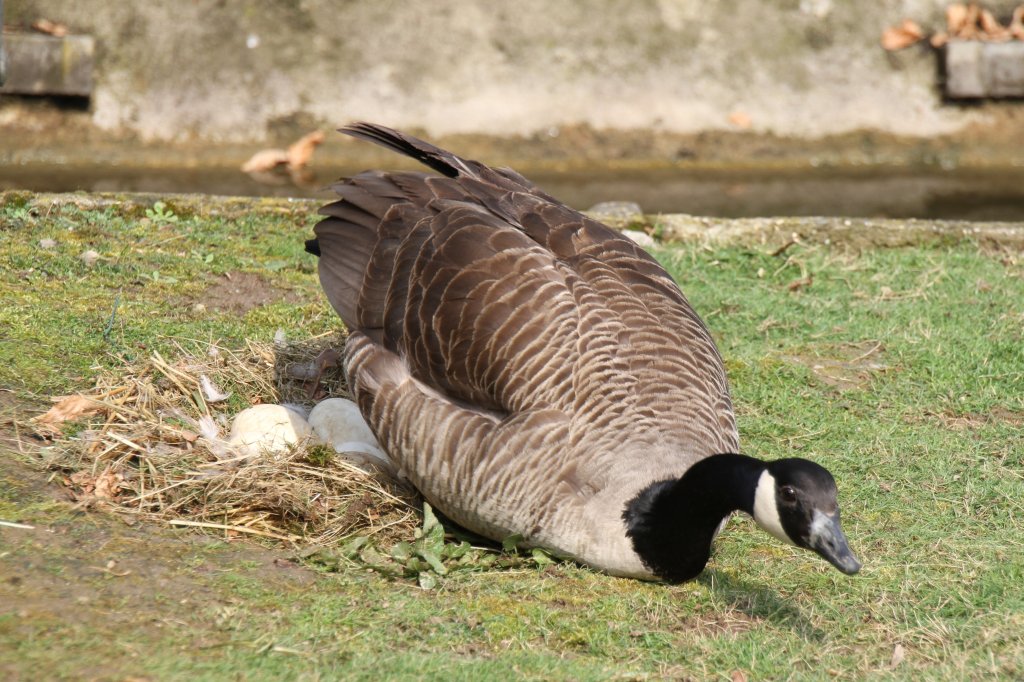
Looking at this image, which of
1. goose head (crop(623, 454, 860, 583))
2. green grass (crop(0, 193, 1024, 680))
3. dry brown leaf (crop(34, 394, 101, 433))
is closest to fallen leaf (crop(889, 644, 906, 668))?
green grass (crop(0, 193, 1024, 680))

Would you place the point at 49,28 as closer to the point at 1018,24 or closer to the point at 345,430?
the point at 345,430

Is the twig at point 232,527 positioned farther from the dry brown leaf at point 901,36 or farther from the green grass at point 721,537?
the dry brown leaf at point 901,36

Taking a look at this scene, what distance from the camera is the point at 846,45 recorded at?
35.9 feet

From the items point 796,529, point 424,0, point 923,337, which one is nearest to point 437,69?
point 424,0

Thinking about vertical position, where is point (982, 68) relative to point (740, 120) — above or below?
above

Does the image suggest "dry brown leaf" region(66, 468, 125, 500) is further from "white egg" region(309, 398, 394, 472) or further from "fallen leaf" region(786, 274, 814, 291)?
"fallen leaf" region(786, 274, 814, 291)

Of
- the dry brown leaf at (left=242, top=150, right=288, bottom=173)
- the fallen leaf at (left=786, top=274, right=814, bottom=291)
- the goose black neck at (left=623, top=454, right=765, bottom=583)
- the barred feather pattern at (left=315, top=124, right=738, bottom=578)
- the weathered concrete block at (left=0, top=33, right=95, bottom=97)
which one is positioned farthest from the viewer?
the dry brown leaf at (left=242, top=150, right=288, bottom=173)

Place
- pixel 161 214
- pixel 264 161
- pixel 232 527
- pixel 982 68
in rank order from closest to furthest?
pixel 232 527 < pixel 161 214 < pixel 264 161 < pixel 982 68

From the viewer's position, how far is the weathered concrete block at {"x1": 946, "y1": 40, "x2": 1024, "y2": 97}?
10.7 m

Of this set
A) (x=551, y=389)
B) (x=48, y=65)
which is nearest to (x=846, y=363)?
(x=551, y=389)

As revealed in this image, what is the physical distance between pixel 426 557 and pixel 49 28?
24.9 ft

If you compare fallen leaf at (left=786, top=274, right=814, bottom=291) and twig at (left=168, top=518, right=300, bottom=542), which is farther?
fallen leaf at (left=786, top=274, right=814, bottom=291)

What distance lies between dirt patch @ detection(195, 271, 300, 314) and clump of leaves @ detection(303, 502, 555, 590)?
2.38 metres

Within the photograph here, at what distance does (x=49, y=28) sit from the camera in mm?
10219
